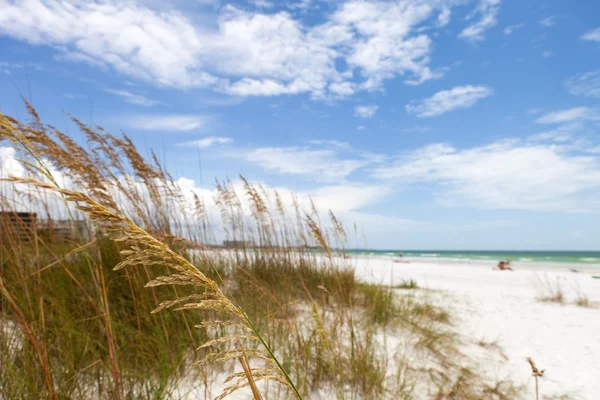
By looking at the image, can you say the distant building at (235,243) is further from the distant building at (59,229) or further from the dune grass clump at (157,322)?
the distant building at (59,229)

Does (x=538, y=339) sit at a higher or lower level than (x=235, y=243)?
lower

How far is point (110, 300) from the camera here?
3254 mm

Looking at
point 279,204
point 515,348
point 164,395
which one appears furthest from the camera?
point 279,204

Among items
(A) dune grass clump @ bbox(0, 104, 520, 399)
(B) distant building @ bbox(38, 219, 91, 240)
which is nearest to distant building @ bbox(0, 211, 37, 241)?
(A) dune grass clump @ bbox(0, 104, 520, 399)

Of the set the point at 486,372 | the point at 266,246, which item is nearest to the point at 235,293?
the point at 266,246

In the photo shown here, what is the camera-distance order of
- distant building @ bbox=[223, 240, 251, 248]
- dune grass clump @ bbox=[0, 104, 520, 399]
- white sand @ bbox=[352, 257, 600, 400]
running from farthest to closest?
distant building @ bbox=[223, 240, 251, 248] < white sand @ bbox=[352, 257, 600, 400] < dune grass clump @ bbox=[0, 104, 520, 399]

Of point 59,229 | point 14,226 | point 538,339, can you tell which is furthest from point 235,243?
point 538,339

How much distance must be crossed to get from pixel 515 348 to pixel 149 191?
14.7ft

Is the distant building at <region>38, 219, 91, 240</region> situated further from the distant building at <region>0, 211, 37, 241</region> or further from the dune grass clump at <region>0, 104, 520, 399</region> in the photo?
the distant building at <region>0, 211, 37, 241</region>

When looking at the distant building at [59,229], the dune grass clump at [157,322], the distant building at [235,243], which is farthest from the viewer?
the distant building at [235,243]

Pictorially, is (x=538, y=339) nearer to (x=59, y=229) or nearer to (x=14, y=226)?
(x=14, y=226)

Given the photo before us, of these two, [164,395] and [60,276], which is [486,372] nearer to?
[164,395]

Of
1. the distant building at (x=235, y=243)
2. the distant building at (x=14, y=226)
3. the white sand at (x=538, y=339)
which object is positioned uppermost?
the distant building at (x=14, y=226)

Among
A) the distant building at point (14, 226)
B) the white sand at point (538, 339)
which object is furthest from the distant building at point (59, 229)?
the white sand at point (538, 339)
